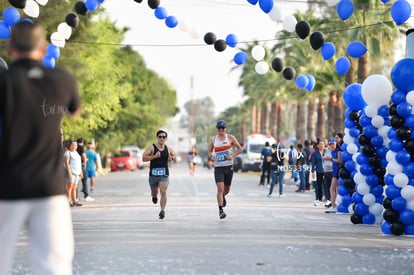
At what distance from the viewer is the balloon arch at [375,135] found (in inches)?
484

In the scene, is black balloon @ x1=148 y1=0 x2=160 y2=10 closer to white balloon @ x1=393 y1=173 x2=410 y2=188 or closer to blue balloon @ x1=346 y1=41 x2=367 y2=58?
blue balloon @ x1=346 y1=41 x2=367 y2=58

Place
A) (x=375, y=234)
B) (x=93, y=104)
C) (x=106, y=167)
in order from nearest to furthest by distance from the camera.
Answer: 1. (x=375, y=234)
2. (x=93, y=104)
3. (x=106, y=167)

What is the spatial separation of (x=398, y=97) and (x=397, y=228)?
79.4 inches

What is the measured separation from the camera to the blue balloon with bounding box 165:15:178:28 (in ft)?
65.3

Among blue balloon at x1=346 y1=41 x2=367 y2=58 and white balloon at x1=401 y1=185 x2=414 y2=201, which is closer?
white balloon at x1=401 y1=185 x2=414 y2=201

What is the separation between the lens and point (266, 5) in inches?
701

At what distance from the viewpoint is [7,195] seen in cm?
470

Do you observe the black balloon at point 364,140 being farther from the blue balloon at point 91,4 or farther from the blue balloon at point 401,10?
the blue balloon at point 91,4

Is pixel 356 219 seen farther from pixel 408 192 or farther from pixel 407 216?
pixel 408 192

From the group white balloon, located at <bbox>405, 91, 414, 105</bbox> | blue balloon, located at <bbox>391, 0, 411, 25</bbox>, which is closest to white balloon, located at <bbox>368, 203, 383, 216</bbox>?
white balloon, located at <bbox>405, 91, 414, 105</bbox>

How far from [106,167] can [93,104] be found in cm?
2559

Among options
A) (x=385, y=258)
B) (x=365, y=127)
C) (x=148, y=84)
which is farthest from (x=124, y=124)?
(x=385, y=258)

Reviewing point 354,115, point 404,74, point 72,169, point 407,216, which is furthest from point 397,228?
point 72,169

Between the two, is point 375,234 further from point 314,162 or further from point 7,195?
point 7,195
